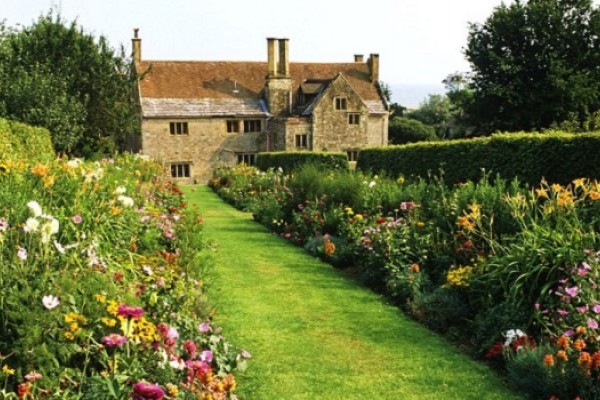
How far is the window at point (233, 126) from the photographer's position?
42.8 metres

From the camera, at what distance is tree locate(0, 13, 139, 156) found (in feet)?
81.3

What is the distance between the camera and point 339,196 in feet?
43.2

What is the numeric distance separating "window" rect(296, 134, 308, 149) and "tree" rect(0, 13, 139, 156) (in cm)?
1123

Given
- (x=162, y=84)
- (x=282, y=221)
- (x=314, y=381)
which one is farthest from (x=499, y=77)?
(x=314, y=381)

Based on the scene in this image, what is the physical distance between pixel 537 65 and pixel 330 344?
3177cm

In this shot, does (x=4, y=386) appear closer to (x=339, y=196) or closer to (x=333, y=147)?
(x=339, y=196)

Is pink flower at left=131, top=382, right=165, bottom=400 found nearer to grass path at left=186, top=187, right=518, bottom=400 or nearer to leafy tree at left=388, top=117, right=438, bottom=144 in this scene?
grass path at left=186, top=187, right=518, bottom=400

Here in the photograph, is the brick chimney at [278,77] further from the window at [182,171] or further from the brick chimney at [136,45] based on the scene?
the brick chimney at [136,45]

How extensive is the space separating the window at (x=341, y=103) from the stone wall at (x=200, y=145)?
566 cm

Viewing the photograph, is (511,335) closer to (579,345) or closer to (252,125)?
(579,345)

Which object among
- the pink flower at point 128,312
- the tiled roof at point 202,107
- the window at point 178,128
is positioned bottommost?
the pink flower at point 128,312

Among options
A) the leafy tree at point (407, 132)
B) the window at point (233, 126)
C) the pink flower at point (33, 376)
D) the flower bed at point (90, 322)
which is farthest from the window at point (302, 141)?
the pink flower at point (33, 376)

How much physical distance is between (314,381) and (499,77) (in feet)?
108

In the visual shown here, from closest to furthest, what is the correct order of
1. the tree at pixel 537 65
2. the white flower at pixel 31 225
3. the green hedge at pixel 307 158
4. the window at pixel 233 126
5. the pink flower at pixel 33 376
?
the pink flower at pixel 33 376 → the white flower at pixel 31 225 → the green hedge at pixel 307 158 → the tree at pixel 537 65 → the window at pixel 233 126
